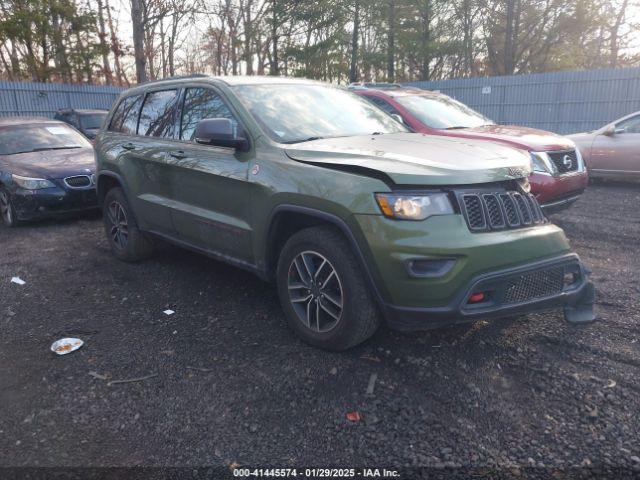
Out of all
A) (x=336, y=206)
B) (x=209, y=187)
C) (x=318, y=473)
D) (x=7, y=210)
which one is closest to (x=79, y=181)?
(x=7, y=210)

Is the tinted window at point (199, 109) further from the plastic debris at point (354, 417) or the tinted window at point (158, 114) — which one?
the plastic debris at point (354, 417)

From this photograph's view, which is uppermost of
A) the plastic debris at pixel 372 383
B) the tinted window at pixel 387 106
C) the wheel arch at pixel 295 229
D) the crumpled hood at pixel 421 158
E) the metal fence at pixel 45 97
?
the metal fence at pixel 45 97

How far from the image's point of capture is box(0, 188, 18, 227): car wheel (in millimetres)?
7426

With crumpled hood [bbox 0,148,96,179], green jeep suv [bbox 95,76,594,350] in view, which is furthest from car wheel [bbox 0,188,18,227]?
green jeep suv [bbox 95,76,594,350]

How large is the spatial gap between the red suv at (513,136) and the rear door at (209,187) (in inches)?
87.6

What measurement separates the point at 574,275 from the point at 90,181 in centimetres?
666

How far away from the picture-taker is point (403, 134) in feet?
13.8

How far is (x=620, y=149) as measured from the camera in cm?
927

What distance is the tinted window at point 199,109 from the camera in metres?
4.14

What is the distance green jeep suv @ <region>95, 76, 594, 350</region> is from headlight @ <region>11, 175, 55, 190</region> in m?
3.41

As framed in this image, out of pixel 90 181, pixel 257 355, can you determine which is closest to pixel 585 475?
pixel 257 355

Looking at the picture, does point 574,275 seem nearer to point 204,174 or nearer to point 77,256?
point 204,174

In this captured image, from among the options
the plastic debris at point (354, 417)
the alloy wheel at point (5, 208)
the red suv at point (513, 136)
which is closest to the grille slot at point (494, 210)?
the plastic debris at point (354, 417)

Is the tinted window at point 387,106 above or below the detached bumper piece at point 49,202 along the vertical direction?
above
